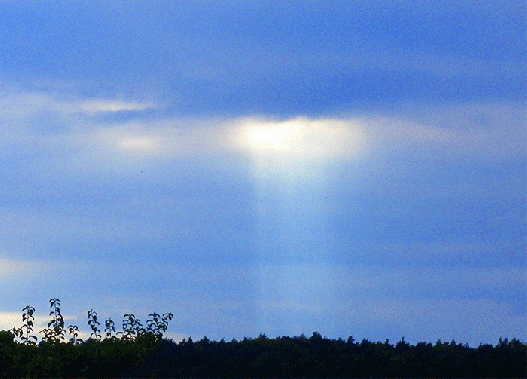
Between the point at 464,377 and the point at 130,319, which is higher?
the point at 130,319

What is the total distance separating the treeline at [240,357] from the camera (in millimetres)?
14172

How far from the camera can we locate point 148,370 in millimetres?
15359

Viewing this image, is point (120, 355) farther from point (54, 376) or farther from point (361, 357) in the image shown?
point (361, 357)

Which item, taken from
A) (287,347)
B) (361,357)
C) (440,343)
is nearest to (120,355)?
(287,347)

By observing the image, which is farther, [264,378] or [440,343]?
[440,343]

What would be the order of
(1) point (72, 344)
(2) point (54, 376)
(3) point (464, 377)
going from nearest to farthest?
(3) point (464, 377) → (2) point (54, 376) → (1) point (72, 344)

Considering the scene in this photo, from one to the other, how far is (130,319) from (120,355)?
1768 mm

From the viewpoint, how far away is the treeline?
14172 millimetres

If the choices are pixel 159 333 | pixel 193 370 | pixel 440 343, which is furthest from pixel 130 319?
pixel 440 343

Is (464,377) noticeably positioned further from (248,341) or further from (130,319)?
(130,319)

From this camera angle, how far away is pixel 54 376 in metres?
16.1

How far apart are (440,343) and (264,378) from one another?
5.12 meters

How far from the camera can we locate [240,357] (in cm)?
1559

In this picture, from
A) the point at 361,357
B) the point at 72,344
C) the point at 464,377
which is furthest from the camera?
the point at 72,344
